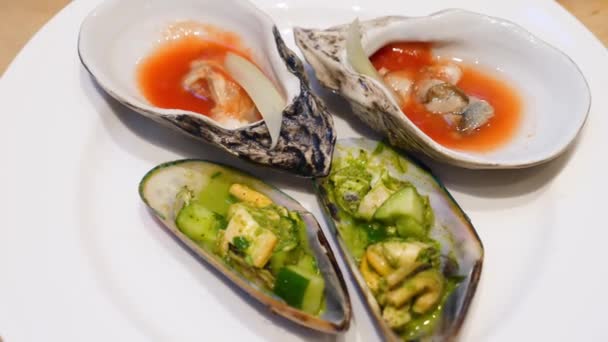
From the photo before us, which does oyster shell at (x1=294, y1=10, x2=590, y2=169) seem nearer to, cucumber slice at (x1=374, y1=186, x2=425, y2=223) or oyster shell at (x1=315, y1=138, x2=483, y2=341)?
oyster shell at (x1=315, y1=138, x2=483, y2=341)

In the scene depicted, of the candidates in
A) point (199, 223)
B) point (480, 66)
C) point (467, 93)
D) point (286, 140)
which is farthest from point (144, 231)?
point (480, 66)

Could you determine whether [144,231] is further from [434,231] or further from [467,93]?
→ [467,93]

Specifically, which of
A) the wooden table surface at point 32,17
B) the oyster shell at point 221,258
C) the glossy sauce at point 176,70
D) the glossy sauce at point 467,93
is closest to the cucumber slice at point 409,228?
the oyster shell at point 221,258

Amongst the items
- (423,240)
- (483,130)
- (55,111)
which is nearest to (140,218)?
(55,111)

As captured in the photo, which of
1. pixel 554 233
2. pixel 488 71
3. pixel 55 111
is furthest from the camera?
pixel 488 71

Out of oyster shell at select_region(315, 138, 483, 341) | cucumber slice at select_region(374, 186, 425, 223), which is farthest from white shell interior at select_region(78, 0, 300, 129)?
cucumber slice at select_region(374, 186, 425, 223)

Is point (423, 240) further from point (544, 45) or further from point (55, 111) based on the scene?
point (55, 111)

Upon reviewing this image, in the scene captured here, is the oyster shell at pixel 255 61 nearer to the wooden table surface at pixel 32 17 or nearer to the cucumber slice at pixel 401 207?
the cucumber slice at pixel 401 207
